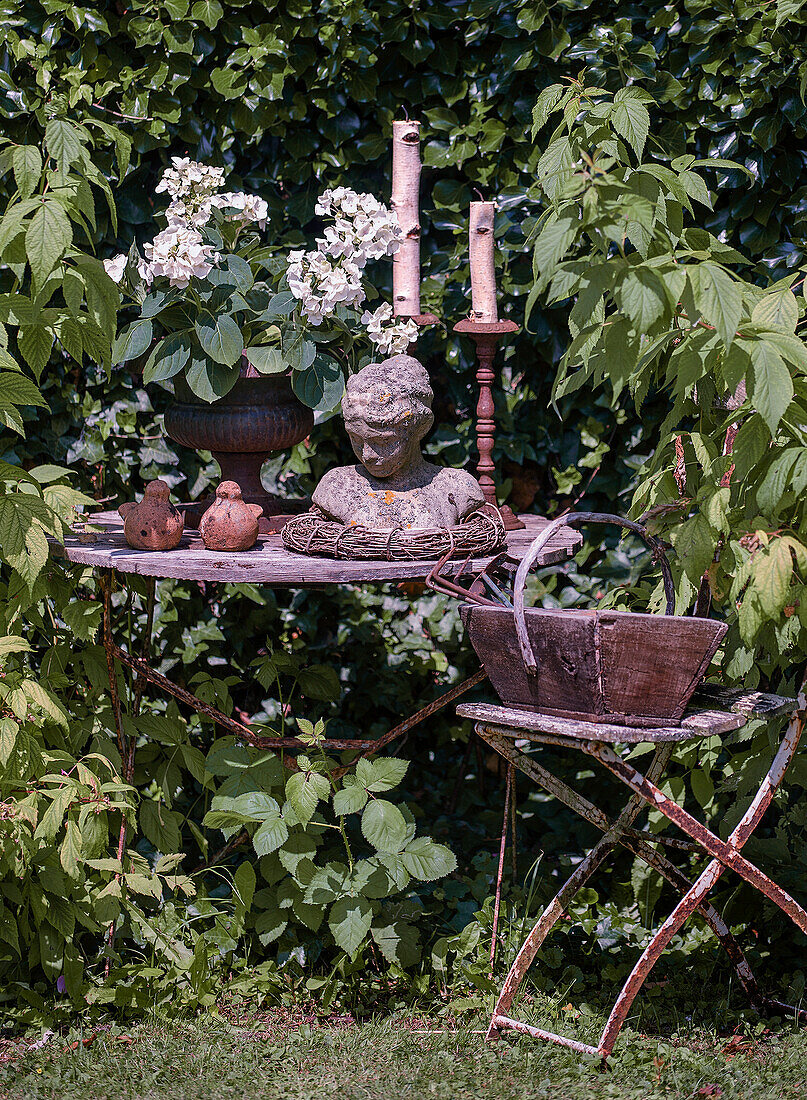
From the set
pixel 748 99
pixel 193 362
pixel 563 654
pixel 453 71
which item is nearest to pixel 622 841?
pixel 563 654

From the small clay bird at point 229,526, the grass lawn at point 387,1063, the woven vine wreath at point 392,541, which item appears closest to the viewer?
the grass lawn at point 387,1063

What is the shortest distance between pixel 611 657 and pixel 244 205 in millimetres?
1553

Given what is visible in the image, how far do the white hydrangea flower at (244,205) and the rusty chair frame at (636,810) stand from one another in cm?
142

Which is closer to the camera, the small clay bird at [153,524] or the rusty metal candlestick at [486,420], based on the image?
the small clay bird at [153,524]

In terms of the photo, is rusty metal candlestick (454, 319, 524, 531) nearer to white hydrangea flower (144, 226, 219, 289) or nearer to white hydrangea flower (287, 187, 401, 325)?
white hydrangea flower (287, 187, 401, 325)

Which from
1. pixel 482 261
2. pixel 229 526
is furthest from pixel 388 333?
pixel 229 526

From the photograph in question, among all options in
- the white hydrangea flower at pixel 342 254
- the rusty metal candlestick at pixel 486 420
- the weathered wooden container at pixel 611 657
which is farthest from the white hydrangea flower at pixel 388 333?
the weathered wooden container at pixel 611 657

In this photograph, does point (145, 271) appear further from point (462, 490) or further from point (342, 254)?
point (462, 490)

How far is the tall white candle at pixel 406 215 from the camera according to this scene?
9.65 feet

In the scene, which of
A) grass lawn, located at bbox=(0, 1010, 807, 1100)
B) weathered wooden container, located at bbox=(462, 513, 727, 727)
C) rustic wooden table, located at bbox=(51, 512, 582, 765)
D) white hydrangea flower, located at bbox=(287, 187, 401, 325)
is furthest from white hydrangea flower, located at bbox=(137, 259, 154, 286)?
grass lawn, located at bbox=(0, 1010, 807, 1100)

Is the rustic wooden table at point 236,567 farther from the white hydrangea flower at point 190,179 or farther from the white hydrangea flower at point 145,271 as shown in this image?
the white hydrangea flower at point 190,179

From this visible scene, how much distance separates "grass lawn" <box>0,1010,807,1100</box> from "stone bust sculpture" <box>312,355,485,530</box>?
1.20 metres

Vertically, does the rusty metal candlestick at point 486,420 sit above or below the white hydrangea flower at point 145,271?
below

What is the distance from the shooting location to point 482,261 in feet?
9.50
